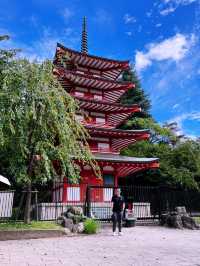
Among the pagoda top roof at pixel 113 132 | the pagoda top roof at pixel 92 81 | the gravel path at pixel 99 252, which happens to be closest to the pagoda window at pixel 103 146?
the pagoda top roof at pixel 113 132

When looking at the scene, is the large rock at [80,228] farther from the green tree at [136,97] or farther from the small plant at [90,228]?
the green tree at [136,97]

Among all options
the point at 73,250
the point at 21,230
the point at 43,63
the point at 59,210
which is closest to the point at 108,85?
the point at 59,210

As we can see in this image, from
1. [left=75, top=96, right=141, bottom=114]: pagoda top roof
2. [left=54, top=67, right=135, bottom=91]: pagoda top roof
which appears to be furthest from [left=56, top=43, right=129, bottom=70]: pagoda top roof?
[left=75, top=96, right=141, bottom=114]: pagoda top roof

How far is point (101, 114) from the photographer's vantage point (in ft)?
84.2

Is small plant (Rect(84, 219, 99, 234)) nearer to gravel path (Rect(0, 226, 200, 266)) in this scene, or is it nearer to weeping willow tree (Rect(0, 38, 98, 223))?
gravel path (Rect(0, 226, 200, 266))

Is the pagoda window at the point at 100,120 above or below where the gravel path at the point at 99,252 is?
above

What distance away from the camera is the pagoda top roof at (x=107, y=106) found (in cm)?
2406

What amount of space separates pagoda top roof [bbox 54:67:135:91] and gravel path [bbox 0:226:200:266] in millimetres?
15312

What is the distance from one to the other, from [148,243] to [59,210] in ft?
26.4

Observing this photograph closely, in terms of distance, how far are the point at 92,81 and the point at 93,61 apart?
2.65 metres

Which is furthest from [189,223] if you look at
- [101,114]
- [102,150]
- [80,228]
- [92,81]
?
[92,81]

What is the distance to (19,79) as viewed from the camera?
11.7m

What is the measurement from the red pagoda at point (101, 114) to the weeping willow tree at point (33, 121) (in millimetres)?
8391

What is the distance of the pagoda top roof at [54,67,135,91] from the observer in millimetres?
24189
